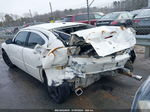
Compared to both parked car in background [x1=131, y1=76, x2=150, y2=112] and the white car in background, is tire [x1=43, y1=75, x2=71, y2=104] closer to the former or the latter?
the white car in background

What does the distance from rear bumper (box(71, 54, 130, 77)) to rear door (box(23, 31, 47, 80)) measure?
3.26ft

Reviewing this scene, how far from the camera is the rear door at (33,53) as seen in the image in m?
3.47

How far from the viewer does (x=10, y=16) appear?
121 ft

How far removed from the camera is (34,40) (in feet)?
12.7

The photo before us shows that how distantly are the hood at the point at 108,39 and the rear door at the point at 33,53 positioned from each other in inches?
42.6

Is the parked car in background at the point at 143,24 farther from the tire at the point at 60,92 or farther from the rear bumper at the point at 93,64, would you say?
the tire at the point at 60,92

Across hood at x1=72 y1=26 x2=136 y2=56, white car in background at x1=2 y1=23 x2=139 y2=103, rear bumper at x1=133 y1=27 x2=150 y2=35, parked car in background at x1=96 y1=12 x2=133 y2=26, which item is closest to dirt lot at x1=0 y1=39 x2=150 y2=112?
white car in background at x1=2 y1=23 x2=139 y2=103

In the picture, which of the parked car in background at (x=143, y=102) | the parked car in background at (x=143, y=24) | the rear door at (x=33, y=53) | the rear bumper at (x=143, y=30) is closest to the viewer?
the parked car in background at (x=143, y=102)

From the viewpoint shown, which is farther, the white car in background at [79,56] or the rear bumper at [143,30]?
the rear bumper at [143,30]

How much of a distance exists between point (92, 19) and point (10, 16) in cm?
2958

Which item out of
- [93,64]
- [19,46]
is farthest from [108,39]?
[19,46]

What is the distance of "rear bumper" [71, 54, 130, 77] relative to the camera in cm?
280

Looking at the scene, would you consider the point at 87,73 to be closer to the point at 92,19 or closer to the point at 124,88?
the point at 124,88

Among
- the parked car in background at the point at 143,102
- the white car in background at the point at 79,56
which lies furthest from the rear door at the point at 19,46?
the parked car in background at the point at 143,102
